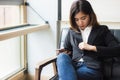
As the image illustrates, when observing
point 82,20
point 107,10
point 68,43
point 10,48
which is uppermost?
point 107,10

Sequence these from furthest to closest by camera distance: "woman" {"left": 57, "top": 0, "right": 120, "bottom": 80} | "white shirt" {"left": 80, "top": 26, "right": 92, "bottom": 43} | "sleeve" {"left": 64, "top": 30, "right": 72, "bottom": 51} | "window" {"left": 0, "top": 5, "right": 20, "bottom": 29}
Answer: "window" {"left": 0, "top": 5, "right": 20, "bottom": 29} < "sleeve" {"left": 64, "top": 30, "right": 72, "bottom": 51} < "white shirt" {"left": 80, "top": 26, "right": 92, "bottom": 43} < "woman" {"left": 57, "top": 0, "right": 120, "bottom": 80}

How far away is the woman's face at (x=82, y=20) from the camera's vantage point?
1789 mm

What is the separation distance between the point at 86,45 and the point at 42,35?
1048mm

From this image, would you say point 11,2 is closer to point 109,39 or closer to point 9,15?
point 9,15

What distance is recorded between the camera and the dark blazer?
1.76 metres

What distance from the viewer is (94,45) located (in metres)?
1.83

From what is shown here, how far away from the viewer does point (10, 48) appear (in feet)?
8.63

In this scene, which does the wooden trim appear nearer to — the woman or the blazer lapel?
the woman

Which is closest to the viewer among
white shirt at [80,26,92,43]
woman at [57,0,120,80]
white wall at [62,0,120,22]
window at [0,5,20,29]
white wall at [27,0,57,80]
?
woman at [57,0,120,80]

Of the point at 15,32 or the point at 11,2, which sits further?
the point at 11,2

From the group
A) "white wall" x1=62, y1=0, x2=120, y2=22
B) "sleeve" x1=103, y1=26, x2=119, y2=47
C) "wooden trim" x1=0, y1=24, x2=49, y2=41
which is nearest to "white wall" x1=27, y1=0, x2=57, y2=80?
"wooden trim" x1=0, y1=24, x2=49, y2=41

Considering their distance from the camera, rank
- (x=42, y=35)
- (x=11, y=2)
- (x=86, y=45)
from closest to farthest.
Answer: (x=86, y=45), (x=11, y=2), (x=42, y=35)

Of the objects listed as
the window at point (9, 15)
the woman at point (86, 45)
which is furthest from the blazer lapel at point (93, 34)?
the window at point (9, 15)

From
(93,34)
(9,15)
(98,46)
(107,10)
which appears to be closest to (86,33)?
(93,34)
